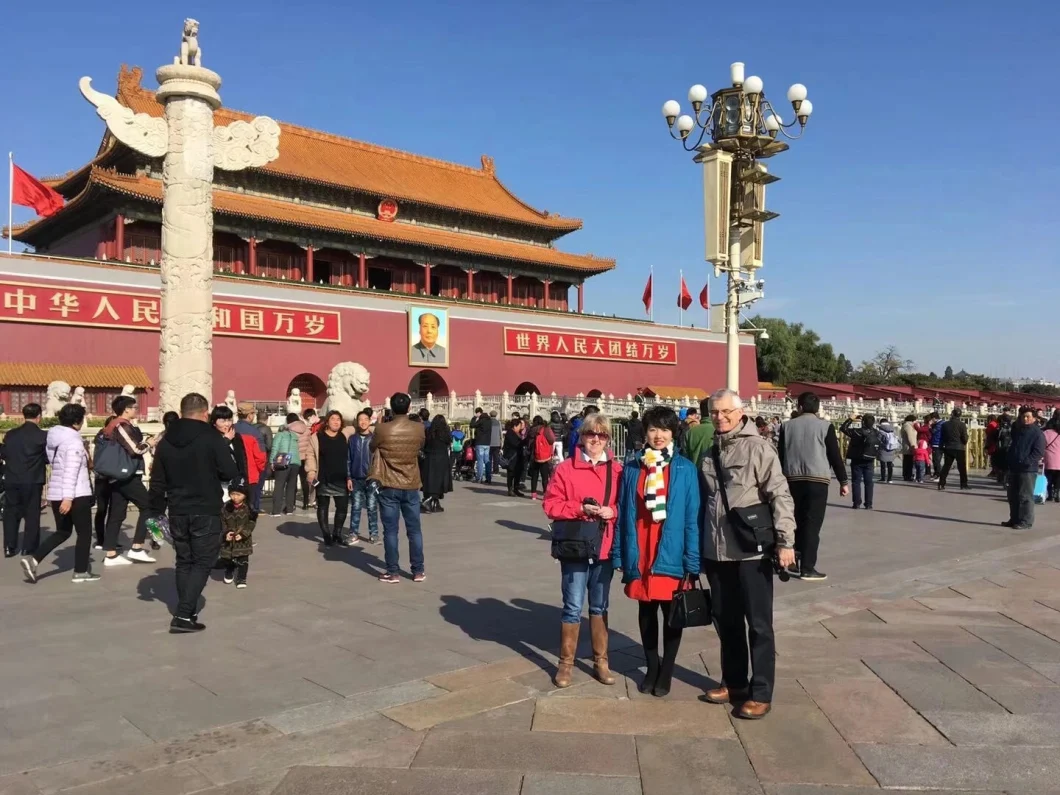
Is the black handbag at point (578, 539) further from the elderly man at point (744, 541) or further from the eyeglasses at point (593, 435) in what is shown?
the elderly man at point (744, 541)

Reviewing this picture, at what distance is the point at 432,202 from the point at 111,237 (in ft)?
33.7

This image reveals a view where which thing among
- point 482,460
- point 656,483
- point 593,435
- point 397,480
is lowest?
point 482,460

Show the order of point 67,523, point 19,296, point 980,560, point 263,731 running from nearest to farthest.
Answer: point 263,731
point 67,523
point 980,560
point 19,296

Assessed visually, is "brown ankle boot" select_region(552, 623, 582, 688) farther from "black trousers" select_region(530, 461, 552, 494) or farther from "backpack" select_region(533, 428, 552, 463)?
"backpack" select_region(533, 428, 552, 463)

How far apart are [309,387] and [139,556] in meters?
19.2

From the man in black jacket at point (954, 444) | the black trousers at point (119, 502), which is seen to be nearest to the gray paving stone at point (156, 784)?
the black trousers at point (119, 502)

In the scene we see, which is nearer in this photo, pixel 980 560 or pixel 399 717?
pixel 399 717

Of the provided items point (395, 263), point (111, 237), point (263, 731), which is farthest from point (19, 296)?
point (263, 731)

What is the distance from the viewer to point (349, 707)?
12.0ft

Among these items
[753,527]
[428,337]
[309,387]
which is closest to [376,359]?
A: [428,337]

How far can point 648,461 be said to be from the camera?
3.74m

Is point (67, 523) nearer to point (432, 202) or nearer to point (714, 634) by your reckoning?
point (714, 634)

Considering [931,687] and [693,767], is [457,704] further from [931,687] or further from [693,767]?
[931,687]

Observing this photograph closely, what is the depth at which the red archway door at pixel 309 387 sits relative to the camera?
997 inches
